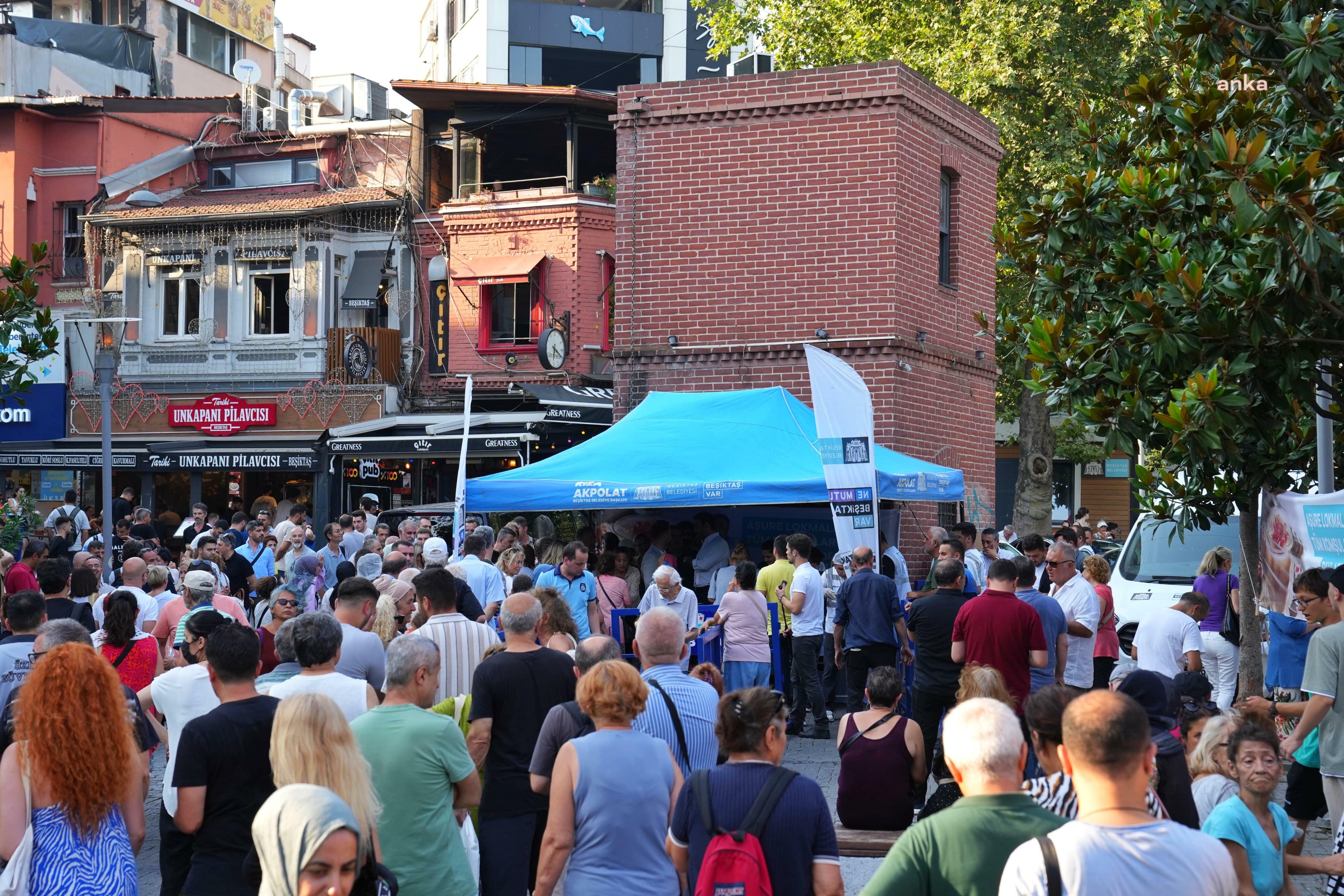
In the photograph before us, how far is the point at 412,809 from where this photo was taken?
4.98 m

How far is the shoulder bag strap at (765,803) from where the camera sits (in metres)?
4.29

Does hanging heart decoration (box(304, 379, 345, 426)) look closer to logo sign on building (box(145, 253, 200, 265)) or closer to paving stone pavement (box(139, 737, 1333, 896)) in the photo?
logo sign on building (box(145, 253, 200, 265))

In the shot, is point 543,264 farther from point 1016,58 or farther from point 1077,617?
point 1077,617

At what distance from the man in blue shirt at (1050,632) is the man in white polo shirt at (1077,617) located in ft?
2.44

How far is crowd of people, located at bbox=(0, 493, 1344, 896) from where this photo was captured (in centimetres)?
350

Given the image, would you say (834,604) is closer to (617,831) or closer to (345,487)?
(617,831)

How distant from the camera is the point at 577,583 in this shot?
11609 millimetres

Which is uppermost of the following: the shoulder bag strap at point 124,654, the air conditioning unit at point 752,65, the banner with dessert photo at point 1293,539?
the air conditioning unit at point 752,65

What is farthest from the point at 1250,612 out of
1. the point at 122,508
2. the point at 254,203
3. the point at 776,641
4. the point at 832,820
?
the point at 254,203

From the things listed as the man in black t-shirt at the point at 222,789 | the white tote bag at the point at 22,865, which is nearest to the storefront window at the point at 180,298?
the man in black t-shirt at the point at 222,789

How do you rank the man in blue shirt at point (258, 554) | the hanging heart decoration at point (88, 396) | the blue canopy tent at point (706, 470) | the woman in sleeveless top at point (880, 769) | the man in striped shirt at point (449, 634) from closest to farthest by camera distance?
the woman in sleeveless top at point (880, 769)
the man in striped shirt at point (449, 634)
the blue canopy tent at point (706, 470)
the man in blue shirt at point (258, 554)
the hanging heart decoration at point (88, 396)

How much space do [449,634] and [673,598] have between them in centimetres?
442

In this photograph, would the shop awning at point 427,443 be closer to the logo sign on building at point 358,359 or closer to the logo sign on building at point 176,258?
the logo sign on building at point 358,359

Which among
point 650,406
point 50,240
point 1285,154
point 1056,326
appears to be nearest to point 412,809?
point 1056,326
